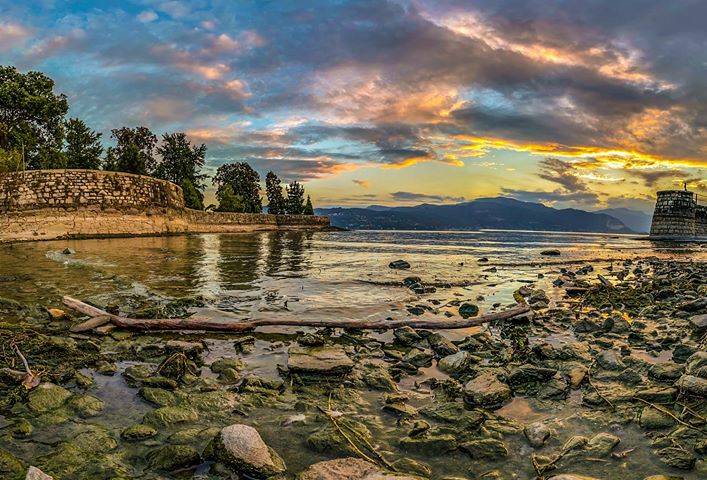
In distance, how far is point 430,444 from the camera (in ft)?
10.9

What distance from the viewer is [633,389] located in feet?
14.5

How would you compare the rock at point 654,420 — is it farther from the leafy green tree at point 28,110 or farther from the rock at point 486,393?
the leafy green tree at point 28,110

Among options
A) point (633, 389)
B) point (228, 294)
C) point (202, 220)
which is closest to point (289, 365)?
point (633, 389)

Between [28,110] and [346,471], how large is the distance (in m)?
62.4

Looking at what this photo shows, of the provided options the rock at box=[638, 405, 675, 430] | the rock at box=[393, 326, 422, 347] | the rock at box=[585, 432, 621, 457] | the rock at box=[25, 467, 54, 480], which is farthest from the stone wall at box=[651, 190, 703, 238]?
the rock at box=[25, 467, 54, 480]

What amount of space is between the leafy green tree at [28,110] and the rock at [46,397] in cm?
5477

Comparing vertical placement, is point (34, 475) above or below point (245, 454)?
above

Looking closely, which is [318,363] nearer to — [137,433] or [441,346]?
[441,346]

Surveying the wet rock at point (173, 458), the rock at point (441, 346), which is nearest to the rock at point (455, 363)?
the rock at point (441, 346)

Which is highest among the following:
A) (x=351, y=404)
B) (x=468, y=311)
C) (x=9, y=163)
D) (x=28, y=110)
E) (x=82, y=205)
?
(x=28, y=110)

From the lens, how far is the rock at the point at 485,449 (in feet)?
10.6

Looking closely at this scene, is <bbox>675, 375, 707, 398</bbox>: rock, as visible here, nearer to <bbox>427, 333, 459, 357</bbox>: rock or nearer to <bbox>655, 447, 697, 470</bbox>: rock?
<bbox>655, 447, 697, 470</bbox>: rock

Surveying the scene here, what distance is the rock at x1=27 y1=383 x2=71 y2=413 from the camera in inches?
145

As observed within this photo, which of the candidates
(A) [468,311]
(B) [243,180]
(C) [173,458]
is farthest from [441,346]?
(B) [243,180]
